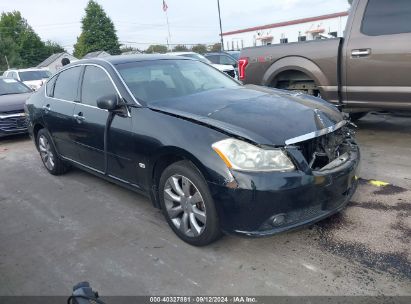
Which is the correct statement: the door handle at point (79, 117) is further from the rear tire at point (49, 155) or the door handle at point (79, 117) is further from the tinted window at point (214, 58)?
the tinted window at point (214, 58)

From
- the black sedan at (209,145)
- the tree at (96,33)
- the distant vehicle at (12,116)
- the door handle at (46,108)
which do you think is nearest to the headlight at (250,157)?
the black sedan at (209,145)

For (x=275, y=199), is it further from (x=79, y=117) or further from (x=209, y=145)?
(x=79, y=117)

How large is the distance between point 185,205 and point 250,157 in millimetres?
739

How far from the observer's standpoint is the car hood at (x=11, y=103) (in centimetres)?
858

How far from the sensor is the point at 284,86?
21.9 feet

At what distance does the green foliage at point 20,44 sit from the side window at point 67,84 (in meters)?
61.4

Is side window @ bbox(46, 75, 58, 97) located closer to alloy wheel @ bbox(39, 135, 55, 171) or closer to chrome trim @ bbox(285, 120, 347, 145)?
alloy wheel @ bbox(39, 135, 55, 171)

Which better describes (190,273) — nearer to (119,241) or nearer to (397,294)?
(119,241)

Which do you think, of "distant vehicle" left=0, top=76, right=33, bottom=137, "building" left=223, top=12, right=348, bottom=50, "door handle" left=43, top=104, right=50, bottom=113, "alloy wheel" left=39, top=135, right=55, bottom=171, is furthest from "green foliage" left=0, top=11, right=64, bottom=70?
"door handle" left=43, top=104, right=50, bottom=113

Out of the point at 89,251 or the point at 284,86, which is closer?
the point at 89,251

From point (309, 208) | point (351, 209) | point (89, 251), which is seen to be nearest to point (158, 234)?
point (89, 251)

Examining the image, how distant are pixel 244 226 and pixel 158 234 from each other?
102 centimetres

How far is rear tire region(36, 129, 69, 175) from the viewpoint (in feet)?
18.0

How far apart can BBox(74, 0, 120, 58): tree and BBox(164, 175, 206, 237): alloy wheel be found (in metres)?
69.5
